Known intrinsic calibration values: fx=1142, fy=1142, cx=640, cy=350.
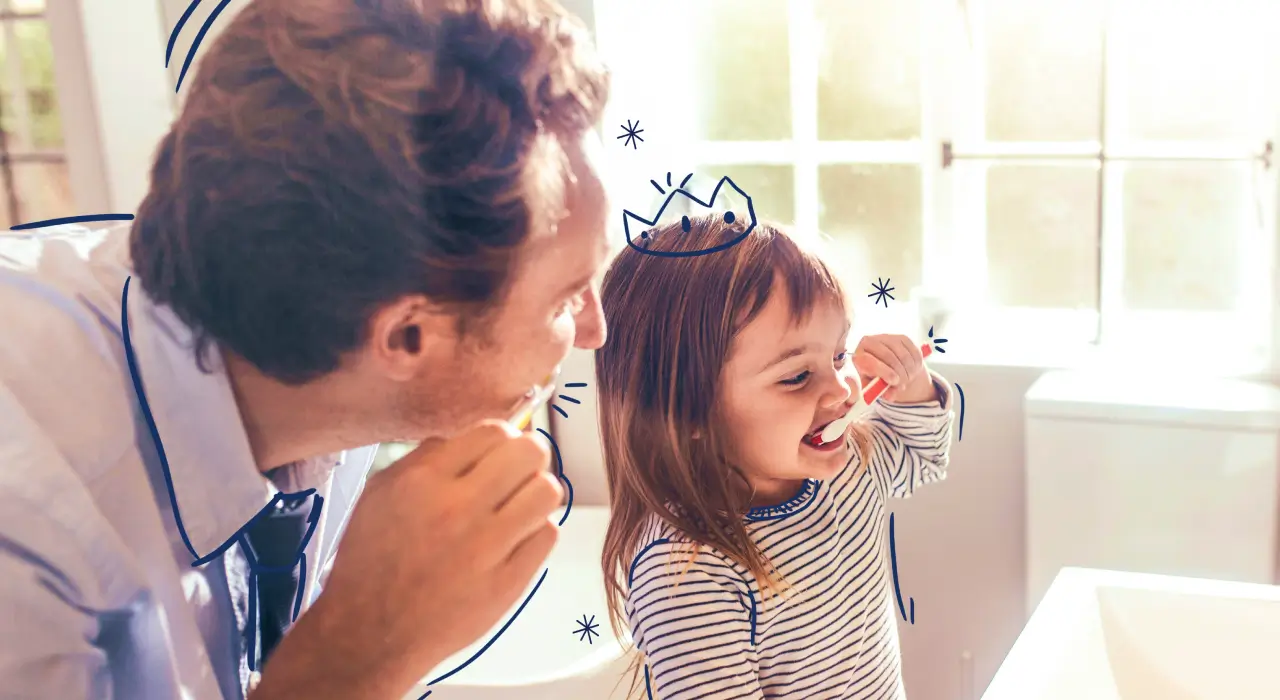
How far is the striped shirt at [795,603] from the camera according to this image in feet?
2.27

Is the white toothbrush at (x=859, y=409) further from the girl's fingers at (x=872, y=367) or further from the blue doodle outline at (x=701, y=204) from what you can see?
the blue doodle outline at (x=701, y=204)

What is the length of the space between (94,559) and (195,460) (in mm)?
62

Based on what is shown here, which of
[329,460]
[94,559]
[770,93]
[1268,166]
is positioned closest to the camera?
[94,559]

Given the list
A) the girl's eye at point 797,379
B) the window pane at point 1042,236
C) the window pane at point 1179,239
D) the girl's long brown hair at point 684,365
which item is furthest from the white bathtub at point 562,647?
the window pane at point 1179,239

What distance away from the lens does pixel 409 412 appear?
0.46 m

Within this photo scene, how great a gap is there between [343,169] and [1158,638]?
72cm

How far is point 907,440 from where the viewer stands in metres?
0.85

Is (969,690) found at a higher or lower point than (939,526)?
lower

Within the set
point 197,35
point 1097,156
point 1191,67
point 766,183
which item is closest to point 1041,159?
point 1097,156

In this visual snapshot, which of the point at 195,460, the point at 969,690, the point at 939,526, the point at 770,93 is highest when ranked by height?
the point at 770,93

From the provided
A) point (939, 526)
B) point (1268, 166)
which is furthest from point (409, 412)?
point (1268, 166)

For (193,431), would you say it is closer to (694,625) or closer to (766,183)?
(694,625)

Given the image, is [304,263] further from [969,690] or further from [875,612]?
[969,690]

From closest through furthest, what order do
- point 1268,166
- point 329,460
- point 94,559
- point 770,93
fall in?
point 94,559, point 329,460, point 770,93, point 1268,166
